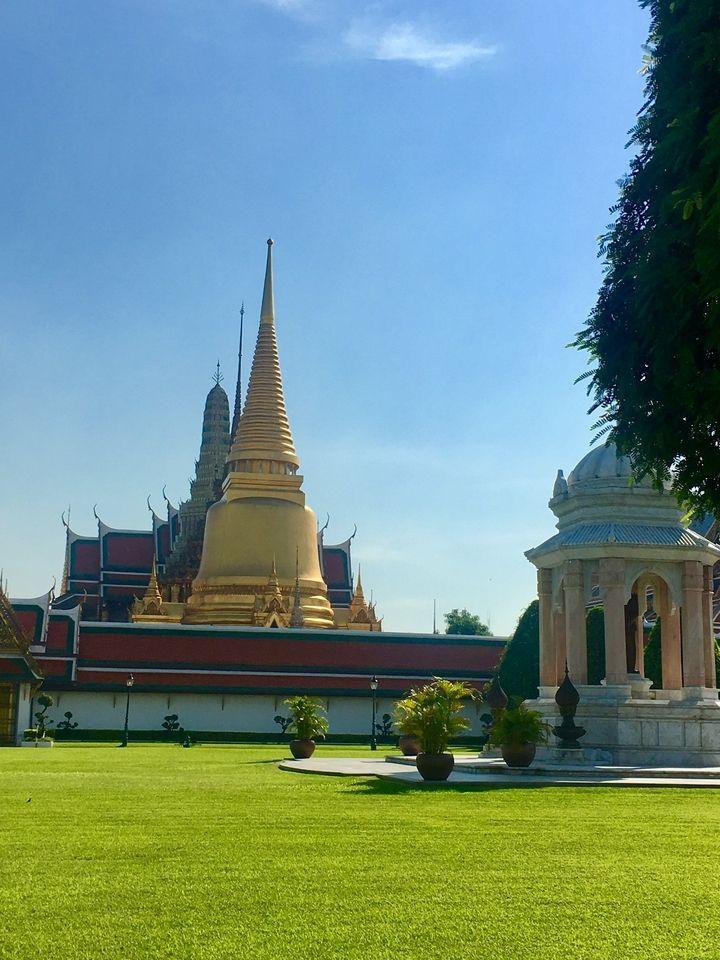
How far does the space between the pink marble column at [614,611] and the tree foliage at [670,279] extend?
49.6 feet

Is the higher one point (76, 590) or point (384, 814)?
point (76, 590)

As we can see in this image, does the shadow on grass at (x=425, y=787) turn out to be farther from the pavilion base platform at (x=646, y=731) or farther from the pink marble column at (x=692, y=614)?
the pink marble column at (x=692, y=614)

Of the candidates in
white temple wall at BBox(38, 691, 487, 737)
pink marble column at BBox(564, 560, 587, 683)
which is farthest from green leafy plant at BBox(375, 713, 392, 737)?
pink marble column at BBox(564, 560, 587, 683)

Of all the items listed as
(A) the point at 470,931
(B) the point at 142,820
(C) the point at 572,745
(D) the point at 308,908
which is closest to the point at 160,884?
(D) the point at 308,908

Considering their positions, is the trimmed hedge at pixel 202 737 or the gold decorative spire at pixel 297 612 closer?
the trimmed hedge at pixel 202 737

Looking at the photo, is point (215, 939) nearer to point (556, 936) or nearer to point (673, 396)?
point (556, 936)

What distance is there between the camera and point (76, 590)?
74.4m

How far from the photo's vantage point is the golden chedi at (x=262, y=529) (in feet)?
191

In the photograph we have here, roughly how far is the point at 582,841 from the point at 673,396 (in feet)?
16.5

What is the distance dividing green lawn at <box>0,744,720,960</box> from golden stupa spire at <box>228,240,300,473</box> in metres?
46.5

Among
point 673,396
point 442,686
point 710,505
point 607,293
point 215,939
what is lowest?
point 215,939

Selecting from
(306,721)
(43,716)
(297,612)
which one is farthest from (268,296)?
(306,721)

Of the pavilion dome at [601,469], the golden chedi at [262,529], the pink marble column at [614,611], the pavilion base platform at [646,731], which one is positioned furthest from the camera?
the golden chedi at [262,529]

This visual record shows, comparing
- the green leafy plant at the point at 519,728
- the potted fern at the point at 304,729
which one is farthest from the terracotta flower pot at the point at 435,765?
the potted fern at the point at 304,729
